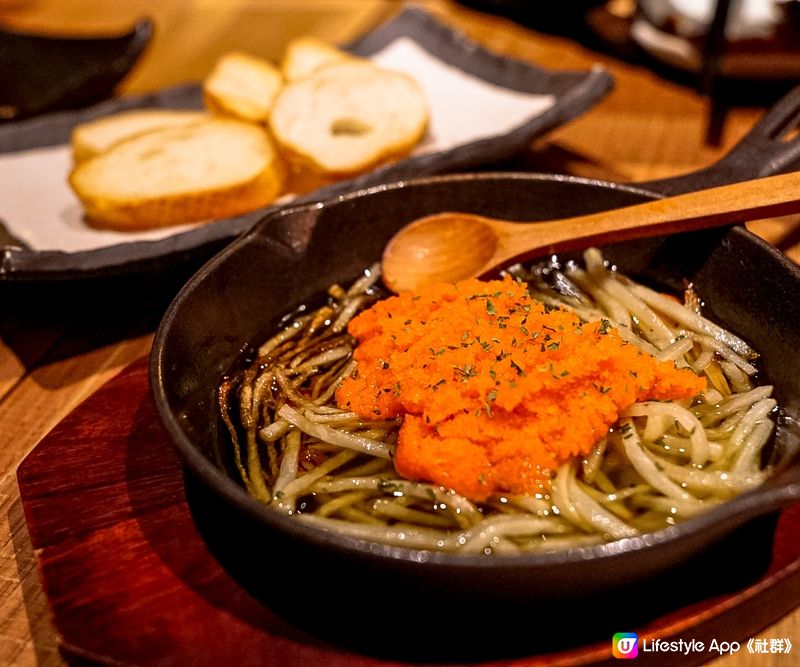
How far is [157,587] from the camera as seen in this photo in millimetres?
1443

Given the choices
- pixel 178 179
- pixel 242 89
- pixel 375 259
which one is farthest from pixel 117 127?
pixel 375 259

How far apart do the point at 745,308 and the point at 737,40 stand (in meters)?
2.07

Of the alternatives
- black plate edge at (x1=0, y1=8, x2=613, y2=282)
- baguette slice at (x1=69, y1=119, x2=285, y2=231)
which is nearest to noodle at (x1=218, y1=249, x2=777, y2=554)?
black plate edge at (x1=0, y1=8, x2=613, y2=282)

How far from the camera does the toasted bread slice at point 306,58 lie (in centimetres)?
350

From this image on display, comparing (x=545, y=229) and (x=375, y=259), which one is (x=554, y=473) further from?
(x=375, y=259)

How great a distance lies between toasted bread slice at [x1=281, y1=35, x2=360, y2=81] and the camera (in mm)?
3504

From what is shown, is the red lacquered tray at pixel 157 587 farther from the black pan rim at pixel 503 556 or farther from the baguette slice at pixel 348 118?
the baguette slice at pixel 348 118

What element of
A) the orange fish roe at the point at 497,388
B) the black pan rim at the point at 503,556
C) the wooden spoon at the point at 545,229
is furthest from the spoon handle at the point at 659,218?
the black pan rim at the point at 503,556

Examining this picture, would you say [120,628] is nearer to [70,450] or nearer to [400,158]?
[70,450]

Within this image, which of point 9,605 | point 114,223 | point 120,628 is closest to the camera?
point 120,628

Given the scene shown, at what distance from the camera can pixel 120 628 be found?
1.37m

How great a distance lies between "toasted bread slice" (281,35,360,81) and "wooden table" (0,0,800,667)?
28.9 inches

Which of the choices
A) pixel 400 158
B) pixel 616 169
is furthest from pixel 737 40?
pixel 400 158

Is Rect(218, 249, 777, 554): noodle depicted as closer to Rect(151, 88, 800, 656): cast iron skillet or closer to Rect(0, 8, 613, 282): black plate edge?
Rect(151, 88, 800, 656): cast iron skillet
